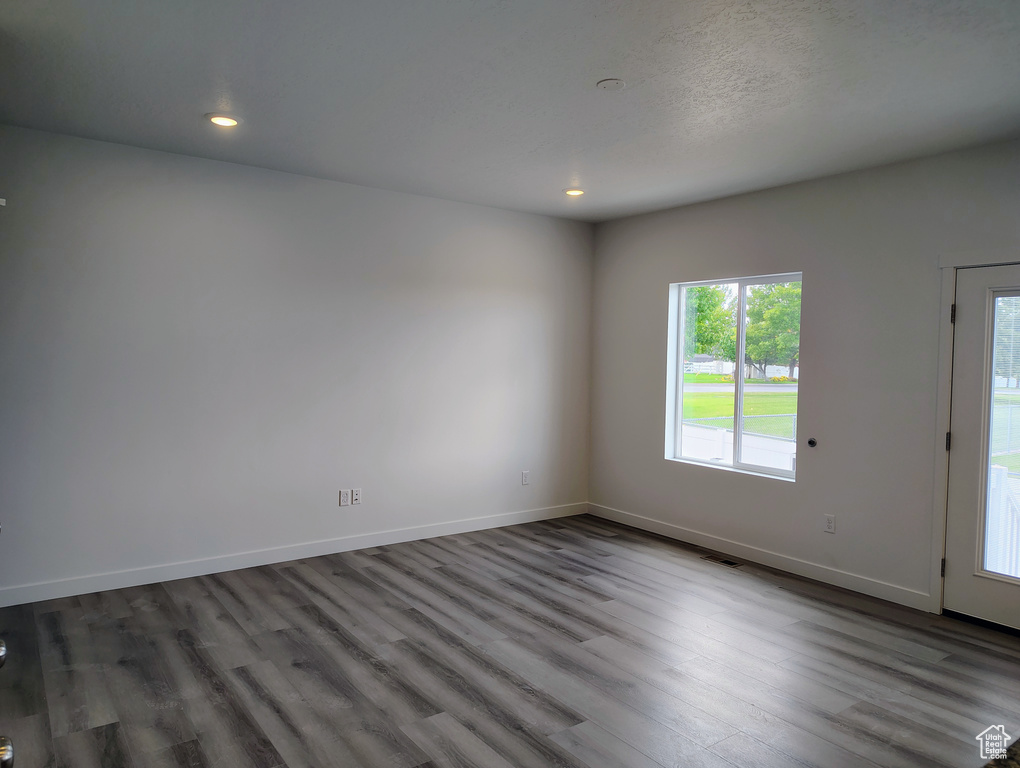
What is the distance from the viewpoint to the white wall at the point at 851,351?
3848 mm

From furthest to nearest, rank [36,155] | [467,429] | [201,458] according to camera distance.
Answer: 1. [467,429]
2. [201,458]
3. [36,155]

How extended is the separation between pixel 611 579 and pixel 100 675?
9.49ft

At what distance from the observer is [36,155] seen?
3.76 meters

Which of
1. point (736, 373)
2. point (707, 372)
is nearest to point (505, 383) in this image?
point (707, 372)

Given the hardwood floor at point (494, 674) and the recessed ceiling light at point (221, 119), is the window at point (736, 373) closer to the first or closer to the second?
the hardwood floor at point (494, 674)

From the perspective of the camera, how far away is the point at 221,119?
350 centimetres

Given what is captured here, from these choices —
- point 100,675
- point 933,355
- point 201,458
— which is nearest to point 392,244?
point 201,458

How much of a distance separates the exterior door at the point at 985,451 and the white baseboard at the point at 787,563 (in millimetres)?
189

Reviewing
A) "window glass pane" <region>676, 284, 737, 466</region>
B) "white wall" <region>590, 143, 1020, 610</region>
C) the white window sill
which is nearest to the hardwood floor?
"white wall" <region>590, 143, 1020, 610</region>

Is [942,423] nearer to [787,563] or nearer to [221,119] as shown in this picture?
[787,563]

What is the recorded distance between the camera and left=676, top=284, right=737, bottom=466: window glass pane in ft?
17.0

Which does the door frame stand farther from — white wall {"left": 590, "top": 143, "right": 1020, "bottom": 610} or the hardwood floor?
the hardwood floor

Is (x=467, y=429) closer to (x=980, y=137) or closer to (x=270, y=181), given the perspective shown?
(x=270, y=181)
